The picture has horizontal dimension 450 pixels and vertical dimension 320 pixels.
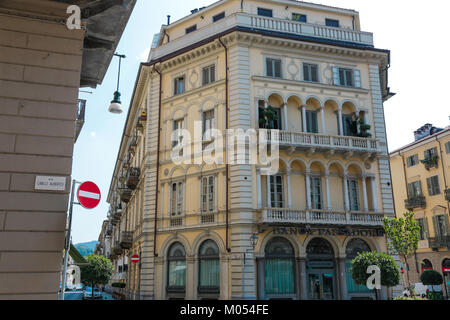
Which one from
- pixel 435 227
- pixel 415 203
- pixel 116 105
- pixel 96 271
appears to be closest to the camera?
pixel 116 105

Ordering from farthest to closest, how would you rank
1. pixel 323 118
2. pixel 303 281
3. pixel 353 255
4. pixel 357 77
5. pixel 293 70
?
pixel 357 77 → pixel 293 70 → pixel 323 118 → pixel 353 255 → pixel 303 281

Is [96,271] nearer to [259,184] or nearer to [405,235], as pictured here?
[259,184]

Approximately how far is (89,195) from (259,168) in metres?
17.2

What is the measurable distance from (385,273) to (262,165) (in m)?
9.51

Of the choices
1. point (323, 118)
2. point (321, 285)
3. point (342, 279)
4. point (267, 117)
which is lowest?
point (321, 285)

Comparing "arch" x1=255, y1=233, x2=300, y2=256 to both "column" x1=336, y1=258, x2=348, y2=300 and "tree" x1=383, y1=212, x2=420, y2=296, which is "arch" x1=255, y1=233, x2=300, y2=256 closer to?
"column" x1=336, y1=258, x2=348, y2=300

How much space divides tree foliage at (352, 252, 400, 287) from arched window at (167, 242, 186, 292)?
1089cm

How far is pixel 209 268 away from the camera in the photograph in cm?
2530

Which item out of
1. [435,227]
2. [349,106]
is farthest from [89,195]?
[435,227]

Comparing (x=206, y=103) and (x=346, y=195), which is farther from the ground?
(x=206, y=103)

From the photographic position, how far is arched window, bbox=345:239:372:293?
25.6 m

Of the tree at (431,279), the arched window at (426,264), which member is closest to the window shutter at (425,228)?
the arched window at (426,264)

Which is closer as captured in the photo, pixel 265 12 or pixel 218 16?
pixel 265 12

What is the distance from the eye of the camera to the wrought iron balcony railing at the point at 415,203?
45.1 meters
